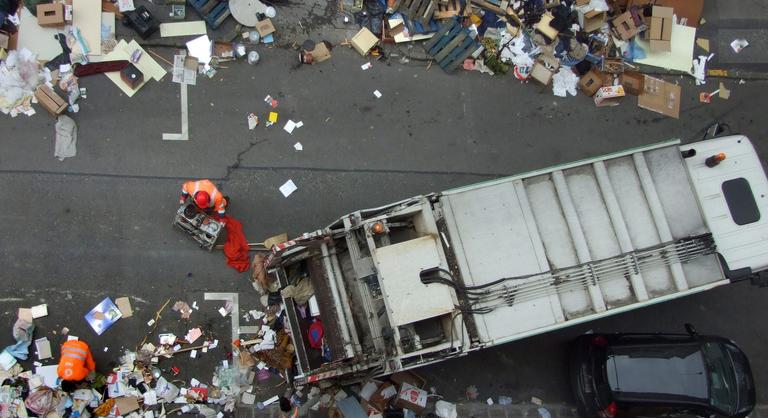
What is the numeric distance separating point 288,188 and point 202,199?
137 cm

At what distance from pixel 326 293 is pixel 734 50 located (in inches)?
319

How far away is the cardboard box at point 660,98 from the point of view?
8844mm

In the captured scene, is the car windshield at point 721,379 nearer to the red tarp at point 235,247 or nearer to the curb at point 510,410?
the curb at point 510,410

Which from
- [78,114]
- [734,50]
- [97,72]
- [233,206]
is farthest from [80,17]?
[734,50]

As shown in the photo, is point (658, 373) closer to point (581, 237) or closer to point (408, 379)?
point (581, 237)

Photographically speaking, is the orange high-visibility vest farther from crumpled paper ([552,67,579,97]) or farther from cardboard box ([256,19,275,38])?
crumpled paper ([552,67,579,97])

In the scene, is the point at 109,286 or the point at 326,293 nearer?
the point at 326,293

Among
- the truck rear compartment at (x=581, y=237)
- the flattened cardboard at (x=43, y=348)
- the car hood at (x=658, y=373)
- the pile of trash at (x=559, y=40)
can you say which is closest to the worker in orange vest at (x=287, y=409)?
the truck rear compartment at (x=581, y=237)

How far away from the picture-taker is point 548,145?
8.67m

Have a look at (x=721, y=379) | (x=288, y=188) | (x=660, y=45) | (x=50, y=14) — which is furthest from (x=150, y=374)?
(x=660, y=45)

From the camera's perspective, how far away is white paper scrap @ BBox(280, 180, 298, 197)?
815 centimetres

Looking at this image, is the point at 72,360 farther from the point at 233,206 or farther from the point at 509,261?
the point at 509,261

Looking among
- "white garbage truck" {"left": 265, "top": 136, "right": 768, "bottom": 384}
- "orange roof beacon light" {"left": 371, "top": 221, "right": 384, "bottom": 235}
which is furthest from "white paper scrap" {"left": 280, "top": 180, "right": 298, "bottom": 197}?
"orange roof beacon light" {"left": 371, "top": 221, "right": 384, "bottom": 235}

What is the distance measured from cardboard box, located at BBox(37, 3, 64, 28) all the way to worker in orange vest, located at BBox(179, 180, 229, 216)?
3.21 meters
